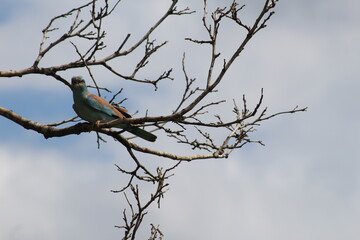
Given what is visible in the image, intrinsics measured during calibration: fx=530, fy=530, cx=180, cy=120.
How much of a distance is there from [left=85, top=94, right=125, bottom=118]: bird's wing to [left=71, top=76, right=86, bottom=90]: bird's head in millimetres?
315

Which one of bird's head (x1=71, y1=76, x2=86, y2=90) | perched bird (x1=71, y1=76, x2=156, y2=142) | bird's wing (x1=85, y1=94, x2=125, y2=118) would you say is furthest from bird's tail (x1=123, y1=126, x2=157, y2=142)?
bird's head (x1=71, y1=76, x2=86, y2=90)

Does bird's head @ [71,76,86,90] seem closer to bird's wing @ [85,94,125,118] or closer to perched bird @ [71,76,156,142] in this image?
perched bird @ [71,76,156,142]

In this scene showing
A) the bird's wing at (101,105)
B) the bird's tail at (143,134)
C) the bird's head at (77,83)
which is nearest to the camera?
the bird's tail at (143,134)

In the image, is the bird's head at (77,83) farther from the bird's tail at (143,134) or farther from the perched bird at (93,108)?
the bird's tail at (143,134)

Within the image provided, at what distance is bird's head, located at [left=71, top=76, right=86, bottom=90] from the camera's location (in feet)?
28.0

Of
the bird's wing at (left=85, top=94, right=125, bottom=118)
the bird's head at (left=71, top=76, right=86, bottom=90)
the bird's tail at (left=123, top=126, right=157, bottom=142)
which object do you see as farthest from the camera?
the bird's head at (left=71, top=76, right=86, bottom=90)

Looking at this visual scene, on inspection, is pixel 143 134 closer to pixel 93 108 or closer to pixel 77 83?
pixel 93 108

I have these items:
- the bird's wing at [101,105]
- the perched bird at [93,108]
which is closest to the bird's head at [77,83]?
the perched bird at [93,108]

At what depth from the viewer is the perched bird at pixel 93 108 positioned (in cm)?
801

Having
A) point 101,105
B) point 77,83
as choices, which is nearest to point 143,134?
point 101,105

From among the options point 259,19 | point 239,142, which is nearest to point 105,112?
point 239,142

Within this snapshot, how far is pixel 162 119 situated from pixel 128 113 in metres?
2.70

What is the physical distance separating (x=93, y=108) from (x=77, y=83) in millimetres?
687

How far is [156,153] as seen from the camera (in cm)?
764
